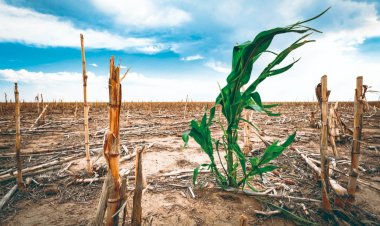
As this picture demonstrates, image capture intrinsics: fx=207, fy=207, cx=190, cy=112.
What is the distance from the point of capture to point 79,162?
378 cm

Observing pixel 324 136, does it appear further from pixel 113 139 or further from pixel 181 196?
pixel 113 139

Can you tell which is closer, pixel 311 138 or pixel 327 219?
pixel 327 219

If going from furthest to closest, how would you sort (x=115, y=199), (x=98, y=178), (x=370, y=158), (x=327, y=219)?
(x=370, y=158) < (x=98, y=178) < (x=327, y=219) < (x=115, y=199)

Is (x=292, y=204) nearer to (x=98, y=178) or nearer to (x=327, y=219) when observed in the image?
(x=327, y=219)

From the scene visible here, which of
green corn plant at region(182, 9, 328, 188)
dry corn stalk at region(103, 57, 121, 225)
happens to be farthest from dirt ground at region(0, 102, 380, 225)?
green corn plant at region(182, 9, 328, 188)

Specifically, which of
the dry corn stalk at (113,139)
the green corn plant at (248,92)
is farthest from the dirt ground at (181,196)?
the green corn plant at (248,92)

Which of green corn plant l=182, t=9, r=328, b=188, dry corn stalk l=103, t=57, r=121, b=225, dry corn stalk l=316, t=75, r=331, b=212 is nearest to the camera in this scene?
dry corn stalk l=103, t=57, r=121, b=225

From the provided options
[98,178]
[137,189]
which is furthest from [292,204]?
[98,178]

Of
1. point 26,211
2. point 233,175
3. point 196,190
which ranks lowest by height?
point 26,211

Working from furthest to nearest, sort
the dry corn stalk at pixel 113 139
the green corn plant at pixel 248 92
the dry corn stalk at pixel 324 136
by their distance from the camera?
the dry corn stalk at pixel 324 136, the green corn plant at pixel 248 92, the dry corn stalk at pixel 113 139

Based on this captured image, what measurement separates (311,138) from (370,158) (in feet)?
5.97

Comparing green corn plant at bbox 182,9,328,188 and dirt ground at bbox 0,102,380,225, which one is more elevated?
green corn plant at bbox 182,9,328,188

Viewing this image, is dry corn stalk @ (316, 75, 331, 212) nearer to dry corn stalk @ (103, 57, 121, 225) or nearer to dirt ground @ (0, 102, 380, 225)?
dirt ground @ (0, 102, 380, 225)

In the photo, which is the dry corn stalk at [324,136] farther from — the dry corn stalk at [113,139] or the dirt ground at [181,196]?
the dry corn stalk at [113,139]
